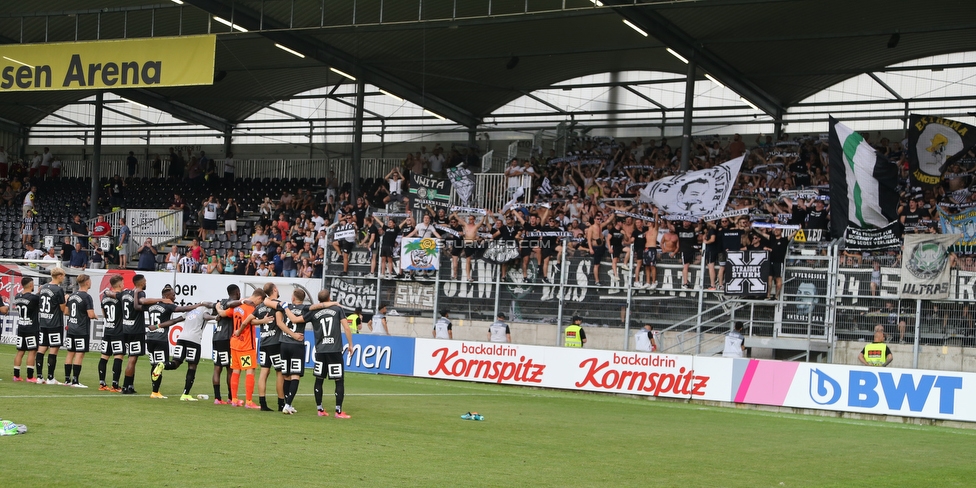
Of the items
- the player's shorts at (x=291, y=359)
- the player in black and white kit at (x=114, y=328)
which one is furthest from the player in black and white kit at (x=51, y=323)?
the player's shorts at (x=291, y=359)

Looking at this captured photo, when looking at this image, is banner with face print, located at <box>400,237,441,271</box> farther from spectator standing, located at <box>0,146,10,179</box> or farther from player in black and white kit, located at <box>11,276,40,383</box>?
spectator standing, located at <box>0,146,10,179</box>

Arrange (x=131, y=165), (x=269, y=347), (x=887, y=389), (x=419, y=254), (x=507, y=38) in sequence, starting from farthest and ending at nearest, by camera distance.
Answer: (x=131, y=165) → (x=507, y=38) → (x=419, y=254) → (x=887, y=389) → (x=269, y=347)

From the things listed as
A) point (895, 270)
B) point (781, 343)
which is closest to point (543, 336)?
point (781, 343)

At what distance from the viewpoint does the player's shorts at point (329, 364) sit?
15062 millimetres

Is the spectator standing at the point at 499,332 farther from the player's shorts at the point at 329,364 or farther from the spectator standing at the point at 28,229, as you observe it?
the spectator standing at the point at 28,229

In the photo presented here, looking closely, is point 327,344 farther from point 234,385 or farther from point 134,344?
point 134,344

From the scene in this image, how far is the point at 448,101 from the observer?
4319cm

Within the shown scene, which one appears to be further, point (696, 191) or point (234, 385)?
point (696, 191)

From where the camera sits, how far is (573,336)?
25422mm

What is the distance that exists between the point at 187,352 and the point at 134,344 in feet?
3.21

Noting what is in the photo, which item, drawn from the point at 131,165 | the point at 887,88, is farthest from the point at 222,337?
the point at 131,165

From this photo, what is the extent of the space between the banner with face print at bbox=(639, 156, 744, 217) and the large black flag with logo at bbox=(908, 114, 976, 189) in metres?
4.29

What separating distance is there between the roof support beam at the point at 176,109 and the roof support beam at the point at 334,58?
38.7ft

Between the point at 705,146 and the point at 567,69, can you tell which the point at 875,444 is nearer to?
the point at 705,146
